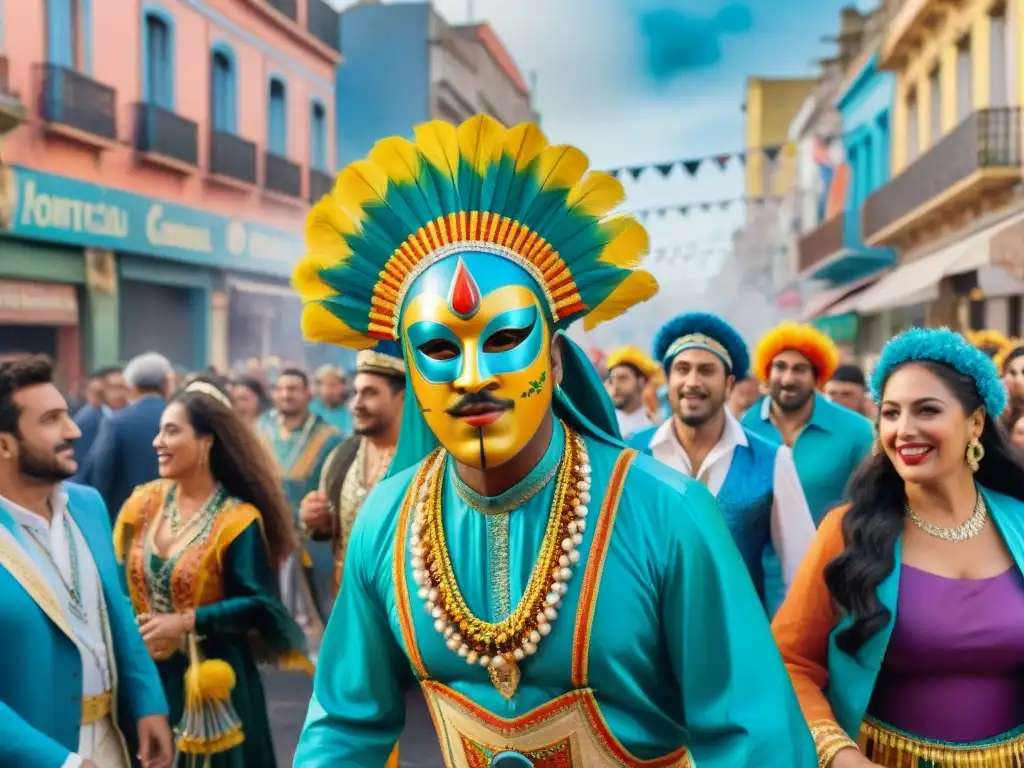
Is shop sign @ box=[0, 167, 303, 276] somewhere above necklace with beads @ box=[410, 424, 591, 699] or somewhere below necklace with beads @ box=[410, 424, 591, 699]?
above

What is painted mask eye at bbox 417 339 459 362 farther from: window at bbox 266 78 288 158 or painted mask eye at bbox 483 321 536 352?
window at bbox 266 78 288 158

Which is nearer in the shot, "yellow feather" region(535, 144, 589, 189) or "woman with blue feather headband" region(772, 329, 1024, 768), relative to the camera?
"yellow feather" region(535, 144, 589, 189)

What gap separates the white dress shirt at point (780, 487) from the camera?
4.30 metres

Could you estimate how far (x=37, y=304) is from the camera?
11664 millimetres

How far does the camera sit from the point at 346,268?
2312 mm

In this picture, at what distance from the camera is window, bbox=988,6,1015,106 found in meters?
14.1

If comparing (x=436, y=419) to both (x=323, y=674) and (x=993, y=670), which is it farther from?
(x=993, y=670)

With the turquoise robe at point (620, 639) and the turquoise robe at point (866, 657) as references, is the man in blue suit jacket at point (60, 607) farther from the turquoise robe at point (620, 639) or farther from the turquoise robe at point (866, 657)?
the turquoise robe at point (866, 657)

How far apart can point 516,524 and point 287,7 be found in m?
17.3

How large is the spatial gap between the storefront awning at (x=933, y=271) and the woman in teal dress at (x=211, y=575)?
736cm

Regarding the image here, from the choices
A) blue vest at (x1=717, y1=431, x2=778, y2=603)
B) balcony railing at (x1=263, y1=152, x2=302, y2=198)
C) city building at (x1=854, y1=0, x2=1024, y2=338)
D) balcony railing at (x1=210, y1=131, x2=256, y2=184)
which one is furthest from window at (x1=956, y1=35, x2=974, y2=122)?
blue vest at (x1=717, y1=431, x2=778, y2=603)

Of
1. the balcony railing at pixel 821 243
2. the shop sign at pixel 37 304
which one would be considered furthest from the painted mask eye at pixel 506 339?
the balcony railing at pixel 821 243

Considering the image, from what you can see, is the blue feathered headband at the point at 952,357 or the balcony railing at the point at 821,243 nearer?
the blue feathered headband at the point at 952,357

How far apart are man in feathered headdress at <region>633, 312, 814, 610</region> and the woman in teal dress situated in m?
1.72
